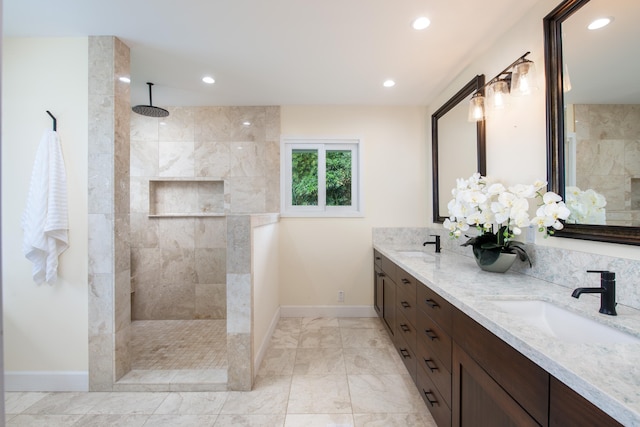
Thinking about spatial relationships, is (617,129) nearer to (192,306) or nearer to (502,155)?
(502,155)

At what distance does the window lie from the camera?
10.7ft

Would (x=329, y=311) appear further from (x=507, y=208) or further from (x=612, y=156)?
(x=612, y=156)

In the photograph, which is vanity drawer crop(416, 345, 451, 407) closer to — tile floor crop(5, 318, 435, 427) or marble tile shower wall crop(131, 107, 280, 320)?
tile floor crop(5, 318, 435, 427)

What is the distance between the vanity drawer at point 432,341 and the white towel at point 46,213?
8.11 ft

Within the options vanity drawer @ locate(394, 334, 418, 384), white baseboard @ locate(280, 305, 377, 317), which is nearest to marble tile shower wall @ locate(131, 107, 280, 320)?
white baseboard @ locate(280, 305, 377, 317)

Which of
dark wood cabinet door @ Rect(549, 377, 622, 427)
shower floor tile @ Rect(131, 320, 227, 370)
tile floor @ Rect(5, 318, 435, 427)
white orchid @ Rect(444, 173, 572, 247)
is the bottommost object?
tile floor @ Rect(5, 318, 435, 427)

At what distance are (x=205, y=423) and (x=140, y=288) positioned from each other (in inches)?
81.3

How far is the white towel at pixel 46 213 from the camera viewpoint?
1902 millimetres

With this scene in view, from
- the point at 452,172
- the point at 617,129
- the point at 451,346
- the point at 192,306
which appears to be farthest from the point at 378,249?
the point at 192,306

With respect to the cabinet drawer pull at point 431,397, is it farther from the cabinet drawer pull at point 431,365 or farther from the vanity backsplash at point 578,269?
the vanity backsplash at point 578,269

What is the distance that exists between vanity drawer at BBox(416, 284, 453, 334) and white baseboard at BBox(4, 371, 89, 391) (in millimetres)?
2354

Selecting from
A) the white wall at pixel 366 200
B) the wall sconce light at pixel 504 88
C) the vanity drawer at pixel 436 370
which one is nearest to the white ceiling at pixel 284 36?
the wall sconce light at pixel 504 88

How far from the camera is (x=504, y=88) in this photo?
1.86 m

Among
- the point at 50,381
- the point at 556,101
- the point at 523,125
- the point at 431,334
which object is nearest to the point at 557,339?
the point at 431,334
